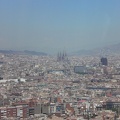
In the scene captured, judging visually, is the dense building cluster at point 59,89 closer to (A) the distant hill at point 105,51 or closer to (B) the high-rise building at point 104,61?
(B) the high-rise building at point 104,61

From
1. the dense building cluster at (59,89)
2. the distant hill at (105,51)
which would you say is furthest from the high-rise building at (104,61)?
the distant hill at (105,51)

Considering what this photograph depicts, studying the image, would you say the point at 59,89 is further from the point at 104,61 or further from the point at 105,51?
the point at 105,51

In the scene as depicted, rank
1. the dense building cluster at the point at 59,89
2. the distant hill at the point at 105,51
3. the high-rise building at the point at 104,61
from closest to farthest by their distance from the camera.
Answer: the dense building cluster at the point at 59,89
the high-rise building at the point at 104,61
the distant hill at the point at 105,51

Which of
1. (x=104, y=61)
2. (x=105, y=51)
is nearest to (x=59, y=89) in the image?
(x=104, y=61)

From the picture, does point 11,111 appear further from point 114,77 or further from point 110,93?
point 114,77

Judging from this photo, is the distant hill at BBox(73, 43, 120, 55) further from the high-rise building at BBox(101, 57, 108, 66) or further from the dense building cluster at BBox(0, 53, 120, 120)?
the high-rise building at BBox(101, 57, 108, 66)

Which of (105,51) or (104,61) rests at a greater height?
(105,51)

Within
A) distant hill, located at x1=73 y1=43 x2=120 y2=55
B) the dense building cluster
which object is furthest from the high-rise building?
distant hill, located at x1=73 y1=43 x2=120 y2=55

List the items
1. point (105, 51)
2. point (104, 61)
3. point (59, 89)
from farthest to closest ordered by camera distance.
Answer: point (105, 51) → point (104, 61) → point (59, 89)

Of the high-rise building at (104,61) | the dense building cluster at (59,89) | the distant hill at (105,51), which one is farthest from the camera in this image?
the distant hill at (105,51)

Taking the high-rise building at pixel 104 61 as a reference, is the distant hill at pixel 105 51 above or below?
above
